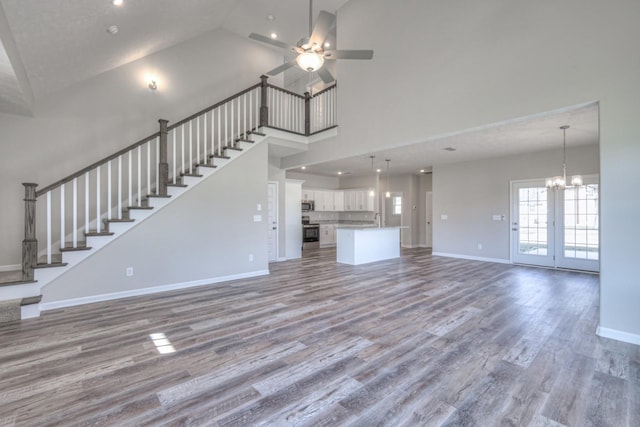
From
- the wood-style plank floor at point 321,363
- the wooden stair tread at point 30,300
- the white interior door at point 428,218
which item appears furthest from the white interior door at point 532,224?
the wooden stair tread at point 30,300

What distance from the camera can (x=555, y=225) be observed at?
21.1 ft

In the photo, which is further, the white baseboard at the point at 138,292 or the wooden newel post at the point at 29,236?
the white baseboard at the point at 138,292

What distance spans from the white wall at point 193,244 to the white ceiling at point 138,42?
241 cm

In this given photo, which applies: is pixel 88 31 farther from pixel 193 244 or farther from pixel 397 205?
pixel 397 205

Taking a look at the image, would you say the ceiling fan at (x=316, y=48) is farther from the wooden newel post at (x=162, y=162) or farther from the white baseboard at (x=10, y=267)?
the white baseboard at (x=10, y=267)

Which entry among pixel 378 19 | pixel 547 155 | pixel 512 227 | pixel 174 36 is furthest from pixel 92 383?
pixel 547 155

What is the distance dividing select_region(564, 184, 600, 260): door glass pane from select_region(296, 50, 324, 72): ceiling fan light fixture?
6419 mm

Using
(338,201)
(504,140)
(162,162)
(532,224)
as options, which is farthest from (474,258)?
(162,162)

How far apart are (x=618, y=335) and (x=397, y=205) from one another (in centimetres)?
807

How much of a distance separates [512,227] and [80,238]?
8980 mm

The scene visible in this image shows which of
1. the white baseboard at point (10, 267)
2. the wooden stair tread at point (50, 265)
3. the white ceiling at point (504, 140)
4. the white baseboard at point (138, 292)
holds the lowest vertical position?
the white baseboard at point (138, 292)

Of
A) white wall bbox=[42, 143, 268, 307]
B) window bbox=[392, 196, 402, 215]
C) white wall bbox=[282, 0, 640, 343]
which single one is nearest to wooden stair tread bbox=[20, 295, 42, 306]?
white wall bbox=[42, 143, 268, 307]

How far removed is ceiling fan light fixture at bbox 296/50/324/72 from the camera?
330 centimetres

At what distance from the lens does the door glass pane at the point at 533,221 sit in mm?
6617
